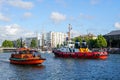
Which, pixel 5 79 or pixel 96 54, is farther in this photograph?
pixel 96 54

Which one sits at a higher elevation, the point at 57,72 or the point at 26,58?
the point at 26,58

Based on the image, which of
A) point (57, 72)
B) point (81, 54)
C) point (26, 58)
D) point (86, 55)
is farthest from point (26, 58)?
point (81, 54)

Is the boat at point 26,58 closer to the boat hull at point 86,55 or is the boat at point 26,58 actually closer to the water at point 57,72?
the water at point 57,72

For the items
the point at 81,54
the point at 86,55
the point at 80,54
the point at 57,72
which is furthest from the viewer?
the point at 80,54

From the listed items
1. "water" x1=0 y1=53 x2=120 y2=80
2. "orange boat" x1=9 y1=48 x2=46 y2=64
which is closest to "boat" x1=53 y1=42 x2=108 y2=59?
"water" x1=0 y1=53 x2=120 y2=80

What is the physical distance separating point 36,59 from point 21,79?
94.4ft

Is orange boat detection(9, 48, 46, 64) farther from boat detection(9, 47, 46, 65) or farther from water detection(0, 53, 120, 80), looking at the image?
water detection(0, 53, 120, 80)

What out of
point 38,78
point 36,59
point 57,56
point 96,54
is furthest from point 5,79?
point 57,56

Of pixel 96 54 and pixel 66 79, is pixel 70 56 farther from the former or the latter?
pixel 66 79

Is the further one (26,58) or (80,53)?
(80,53)

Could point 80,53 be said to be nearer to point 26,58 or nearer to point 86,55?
point 86,55

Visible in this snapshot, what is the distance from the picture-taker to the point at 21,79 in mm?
61312

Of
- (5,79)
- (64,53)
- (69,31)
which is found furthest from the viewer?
(69,31)

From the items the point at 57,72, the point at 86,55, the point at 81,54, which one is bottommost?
the point at 57,72
